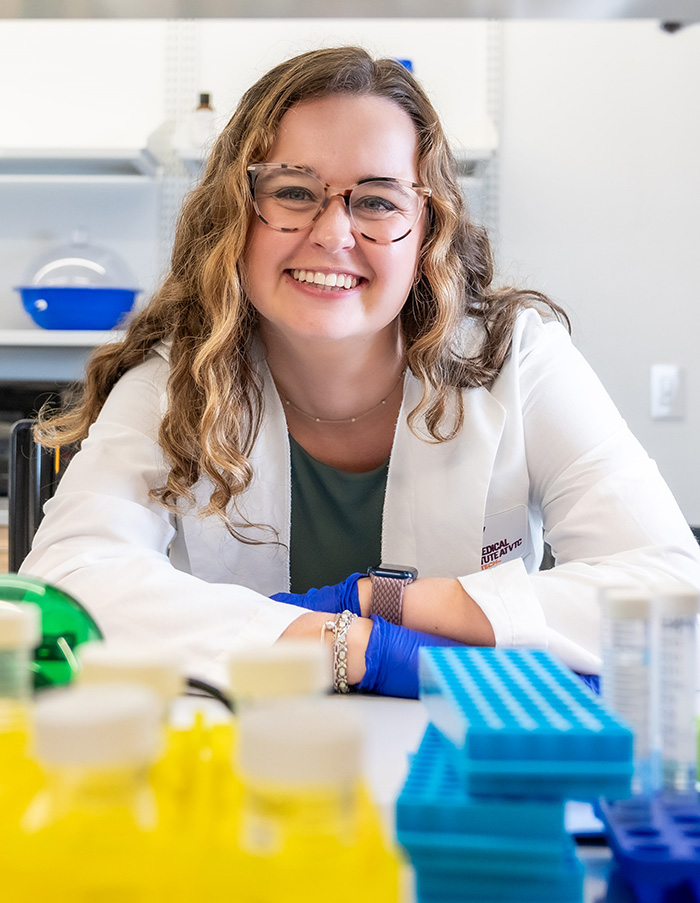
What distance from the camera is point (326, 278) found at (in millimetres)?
1237

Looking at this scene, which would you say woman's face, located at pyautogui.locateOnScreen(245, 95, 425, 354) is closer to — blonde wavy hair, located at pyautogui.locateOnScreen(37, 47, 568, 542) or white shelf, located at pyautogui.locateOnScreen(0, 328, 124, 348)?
blonde wavy hair, located at pyautogui.locateOnScreen(37, 47, 568, 542)

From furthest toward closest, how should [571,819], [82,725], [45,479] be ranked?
[45,479] → [571,819] → [82,725]

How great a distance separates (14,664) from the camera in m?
0.37

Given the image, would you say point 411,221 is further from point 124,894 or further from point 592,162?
point 592,162

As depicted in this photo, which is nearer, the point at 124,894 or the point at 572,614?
the point at 124,894

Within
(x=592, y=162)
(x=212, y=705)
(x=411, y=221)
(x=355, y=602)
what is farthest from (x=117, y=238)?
(x=212, y=705)

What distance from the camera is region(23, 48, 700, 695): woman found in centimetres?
118

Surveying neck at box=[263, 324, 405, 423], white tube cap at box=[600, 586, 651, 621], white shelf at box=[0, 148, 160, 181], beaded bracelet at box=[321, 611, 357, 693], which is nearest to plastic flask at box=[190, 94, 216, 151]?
white shelf at box=[0, 148, 160, 181]

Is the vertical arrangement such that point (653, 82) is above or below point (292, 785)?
above

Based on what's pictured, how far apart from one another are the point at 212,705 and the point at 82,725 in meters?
0.44

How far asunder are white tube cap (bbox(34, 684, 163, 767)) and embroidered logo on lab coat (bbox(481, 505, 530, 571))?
40.4 inches

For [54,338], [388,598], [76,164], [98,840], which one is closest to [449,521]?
[388,598]

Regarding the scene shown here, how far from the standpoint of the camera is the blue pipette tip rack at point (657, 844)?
0.38 metres

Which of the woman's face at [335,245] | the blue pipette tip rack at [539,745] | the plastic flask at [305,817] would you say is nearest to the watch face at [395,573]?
the woman's face at [335,245]
